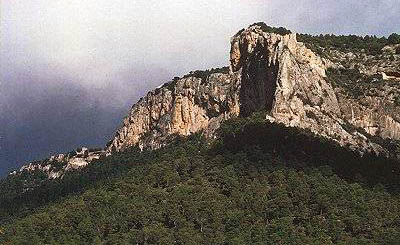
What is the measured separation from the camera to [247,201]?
473 ft

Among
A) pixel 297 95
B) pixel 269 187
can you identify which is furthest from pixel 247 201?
pixel 297 95

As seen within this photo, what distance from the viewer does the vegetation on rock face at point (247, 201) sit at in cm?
12975

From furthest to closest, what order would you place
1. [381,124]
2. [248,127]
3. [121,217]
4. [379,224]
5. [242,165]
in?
[381,124], [248,127], [242,165], [121,217], [379,224]

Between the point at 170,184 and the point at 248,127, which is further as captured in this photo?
the point at 248,127

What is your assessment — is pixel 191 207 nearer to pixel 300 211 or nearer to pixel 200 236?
pixel 200 236

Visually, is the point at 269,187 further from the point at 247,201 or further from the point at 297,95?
the point at 297,95

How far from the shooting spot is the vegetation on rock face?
130 metres

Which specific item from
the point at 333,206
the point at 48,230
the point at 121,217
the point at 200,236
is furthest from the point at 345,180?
the point at 48,230

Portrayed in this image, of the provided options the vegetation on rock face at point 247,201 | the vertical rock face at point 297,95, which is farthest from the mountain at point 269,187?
the vertical rock face at point 297,95

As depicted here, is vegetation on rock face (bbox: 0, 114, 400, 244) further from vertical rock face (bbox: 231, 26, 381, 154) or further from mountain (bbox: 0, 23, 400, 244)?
vertical rock face (bbox: 231, 26, 381, 154)

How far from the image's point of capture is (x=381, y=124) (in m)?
200

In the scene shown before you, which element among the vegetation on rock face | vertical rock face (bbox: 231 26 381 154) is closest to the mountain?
the vegetation on rock face

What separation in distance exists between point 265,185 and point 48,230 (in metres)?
49.1

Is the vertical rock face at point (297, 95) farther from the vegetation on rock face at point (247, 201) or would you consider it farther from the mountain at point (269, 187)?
the vegetation on rock face at point (247, 201)
